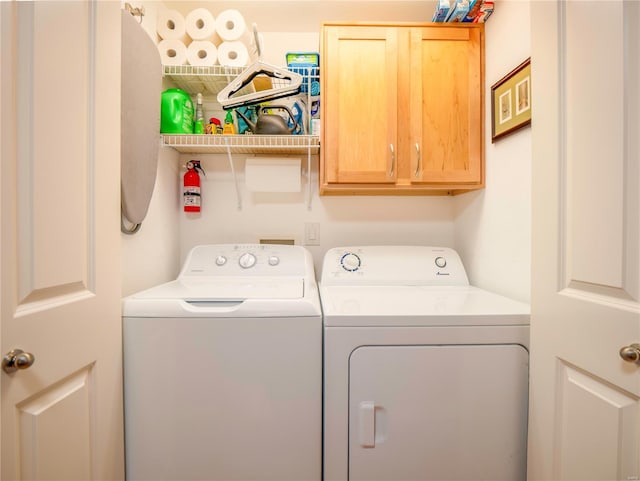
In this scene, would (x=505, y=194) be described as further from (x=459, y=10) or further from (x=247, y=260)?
(x=247, y=260)

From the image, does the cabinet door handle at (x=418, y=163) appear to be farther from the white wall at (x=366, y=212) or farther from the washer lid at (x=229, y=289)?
the washer lid at (x=229, y=289)

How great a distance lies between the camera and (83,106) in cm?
80

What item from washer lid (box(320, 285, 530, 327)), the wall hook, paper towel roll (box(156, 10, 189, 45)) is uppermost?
paper towel roll (box(156, 10, 189, 45))

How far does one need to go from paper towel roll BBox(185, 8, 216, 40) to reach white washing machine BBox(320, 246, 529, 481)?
57.8 inches

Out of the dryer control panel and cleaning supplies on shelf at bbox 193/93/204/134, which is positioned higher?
cleaning supplies on shelf at bbox 193/93/204/134

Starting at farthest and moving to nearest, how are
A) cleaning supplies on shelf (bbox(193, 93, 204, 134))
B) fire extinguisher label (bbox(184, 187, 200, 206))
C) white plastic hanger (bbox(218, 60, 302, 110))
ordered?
fire extinguisher label (bbox(184, 187, 200, 206)) < cleaning supplies on shelf (bbox(193, 93, 204, 134)) < white plastic hanger (bbox(218, 60, 302, 110))

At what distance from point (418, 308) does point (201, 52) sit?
1565 millimetres

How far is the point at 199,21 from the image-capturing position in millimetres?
1448

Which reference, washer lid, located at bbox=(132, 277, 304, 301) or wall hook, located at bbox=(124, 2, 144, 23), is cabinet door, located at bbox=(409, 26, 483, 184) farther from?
wall hook, located at bbox=(124, 2, 144, 23)

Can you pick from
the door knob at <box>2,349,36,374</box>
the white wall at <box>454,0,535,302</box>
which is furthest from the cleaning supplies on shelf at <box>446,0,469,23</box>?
the door knob at <box>2,349,36,374</box>

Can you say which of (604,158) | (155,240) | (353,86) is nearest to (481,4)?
(353,86)

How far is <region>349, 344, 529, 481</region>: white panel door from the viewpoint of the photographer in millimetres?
989

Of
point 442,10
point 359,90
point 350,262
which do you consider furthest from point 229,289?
point 442,10

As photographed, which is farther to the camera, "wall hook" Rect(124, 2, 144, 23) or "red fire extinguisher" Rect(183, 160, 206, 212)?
"red fire extinguisher" Rect(183, 160, 206, 212)
